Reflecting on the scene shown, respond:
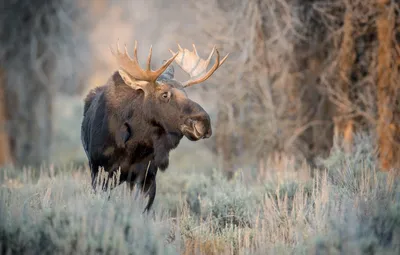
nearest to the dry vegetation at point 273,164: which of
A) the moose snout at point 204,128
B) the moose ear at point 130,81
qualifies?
the moose snout at point 204,128

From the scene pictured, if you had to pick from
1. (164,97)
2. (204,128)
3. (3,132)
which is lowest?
(3,132)

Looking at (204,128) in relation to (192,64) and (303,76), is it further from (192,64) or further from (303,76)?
(303,76)

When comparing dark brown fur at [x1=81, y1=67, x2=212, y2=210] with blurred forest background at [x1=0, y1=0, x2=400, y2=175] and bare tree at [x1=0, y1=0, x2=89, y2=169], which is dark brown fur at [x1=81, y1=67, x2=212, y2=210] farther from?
bare tree at [x1=0, y1=0, x2=89, y2=169]

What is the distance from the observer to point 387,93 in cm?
1002

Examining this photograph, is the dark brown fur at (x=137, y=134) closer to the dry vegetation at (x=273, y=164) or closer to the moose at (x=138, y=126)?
the moose at (x=138, y=126)

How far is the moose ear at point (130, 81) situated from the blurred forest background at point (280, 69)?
137 inches

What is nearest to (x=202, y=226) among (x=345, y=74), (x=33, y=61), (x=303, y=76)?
(x=345, y=74)

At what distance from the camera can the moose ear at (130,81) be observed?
7.89m

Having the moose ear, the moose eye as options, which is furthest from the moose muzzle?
the moose ear

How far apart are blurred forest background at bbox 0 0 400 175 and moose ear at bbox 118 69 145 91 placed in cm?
349

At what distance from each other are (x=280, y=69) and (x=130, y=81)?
5.47 meters

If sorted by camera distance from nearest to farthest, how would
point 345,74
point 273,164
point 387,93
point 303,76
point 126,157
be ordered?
1. point 126,157
2. point 387,93
3. point 345,74
4. point 273,164
5. point 303,76

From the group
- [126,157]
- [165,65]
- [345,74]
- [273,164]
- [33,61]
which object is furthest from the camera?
[33,61]

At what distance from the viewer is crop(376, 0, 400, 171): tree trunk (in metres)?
9.81
